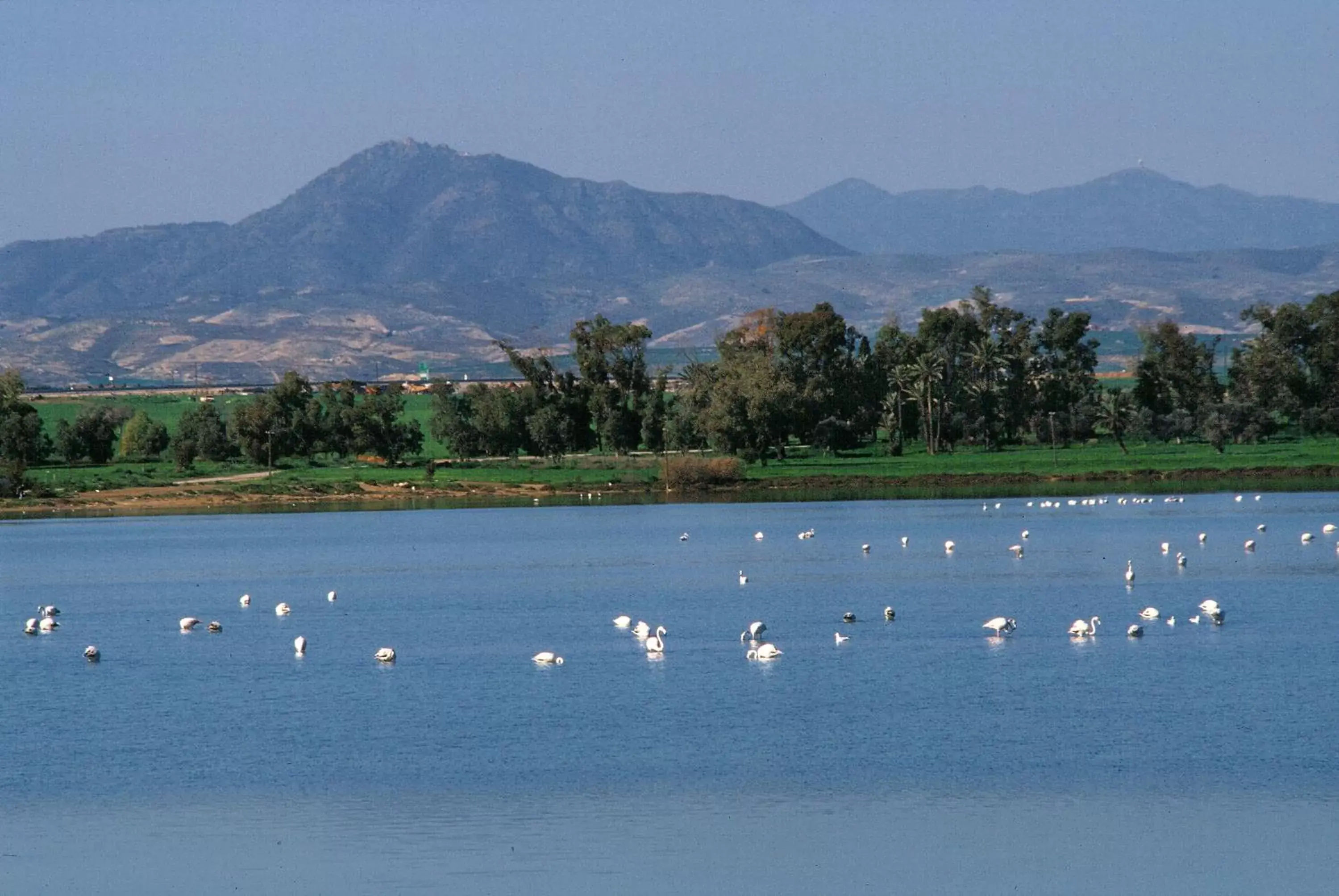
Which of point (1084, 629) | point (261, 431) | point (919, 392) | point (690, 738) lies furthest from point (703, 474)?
point (690, 738)

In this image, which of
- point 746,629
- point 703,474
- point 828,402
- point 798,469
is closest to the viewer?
point 746,629

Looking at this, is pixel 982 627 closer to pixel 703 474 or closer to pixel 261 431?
pixel 703 474

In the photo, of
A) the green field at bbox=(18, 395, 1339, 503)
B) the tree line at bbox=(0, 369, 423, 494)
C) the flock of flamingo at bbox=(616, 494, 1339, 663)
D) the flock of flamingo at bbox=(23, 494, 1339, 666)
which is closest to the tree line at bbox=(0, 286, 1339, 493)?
the tree line at bbox=(0, 369, 423, 494)

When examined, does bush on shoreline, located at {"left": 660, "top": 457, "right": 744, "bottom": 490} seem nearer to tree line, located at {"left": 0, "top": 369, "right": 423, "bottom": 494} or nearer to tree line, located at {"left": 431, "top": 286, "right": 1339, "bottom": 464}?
tree line, located at {"left": 431, "top": 286, "right": 1339, "bottom": 464}

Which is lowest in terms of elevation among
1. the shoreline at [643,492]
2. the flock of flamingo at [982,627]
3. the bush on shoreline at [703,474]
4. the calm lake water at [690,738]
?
the calm lake water at [690,738]

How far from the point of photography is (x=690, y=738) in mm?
29844

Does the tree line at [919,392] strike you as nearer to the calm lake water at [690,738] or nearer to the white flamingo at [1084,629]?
the calm lake water at [690,738]

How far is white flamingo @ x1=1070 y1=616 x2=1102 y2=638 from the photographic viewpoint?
134 feet

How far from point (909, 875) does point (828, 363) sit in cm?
11626

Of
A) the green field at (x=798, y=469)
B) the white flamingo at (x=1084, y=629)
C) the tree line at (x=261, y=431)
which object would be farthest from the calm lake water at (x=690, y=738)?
the tree line at (x=261, y=431)

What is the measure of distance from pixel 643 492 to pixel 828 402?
2038cm

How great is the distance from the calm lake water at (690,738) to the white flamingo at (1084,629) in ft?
1.07

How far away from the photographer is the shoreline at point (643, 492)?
353 ft

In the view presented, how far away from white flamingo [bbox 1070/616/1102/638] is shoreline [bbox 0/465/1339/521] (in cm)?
6199
